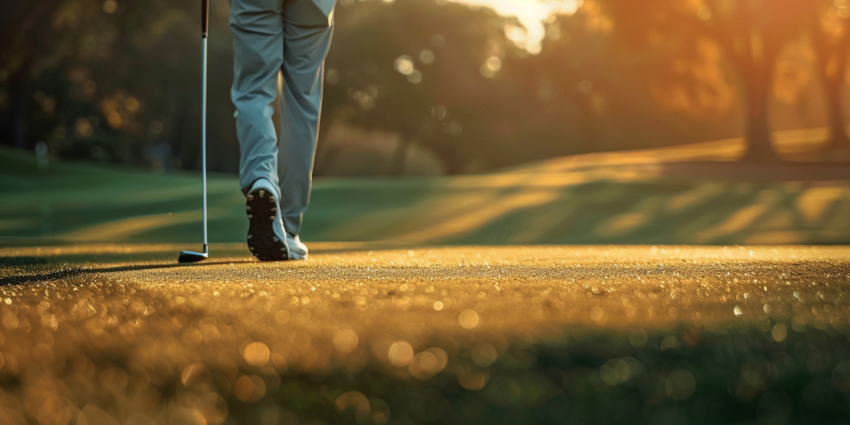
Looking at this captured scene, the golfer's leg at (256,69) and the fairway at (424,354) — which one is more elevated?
the golfer's leg at (256,69)

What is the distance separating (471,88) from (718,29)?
22.0 metres

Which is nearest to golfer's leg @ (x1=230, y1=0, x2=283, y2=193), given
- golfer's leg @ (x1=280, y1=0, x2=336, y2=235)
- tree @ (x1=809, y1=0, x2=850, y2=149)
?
golfer's leg @ (x1=280, y1=0, x2=336, y2=235)

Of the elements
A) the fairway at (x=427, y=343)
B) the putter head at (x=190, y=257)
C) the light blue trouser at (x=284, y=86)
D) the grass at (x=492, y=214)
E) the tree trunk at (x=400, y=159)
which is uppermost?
the light blue trouser at (x=284, y=86)

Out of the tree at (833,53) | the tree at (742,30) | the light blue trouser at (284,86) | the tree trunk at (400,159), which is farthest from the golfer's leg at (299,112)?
the tree trunk at (400,159)

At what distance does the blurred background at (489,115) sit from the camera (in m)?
10.4

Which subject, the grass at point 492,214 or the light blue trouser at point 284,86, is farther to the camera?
the grass at point 492,214

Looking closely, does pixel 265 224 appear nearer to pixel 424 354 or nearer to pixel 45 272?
pixel 45 272

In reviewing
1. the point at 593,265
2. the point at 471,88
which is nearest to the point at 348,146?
the point at 471,88

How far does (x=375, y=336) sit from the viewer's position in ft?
4.38

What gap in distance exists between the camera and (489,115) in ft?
139

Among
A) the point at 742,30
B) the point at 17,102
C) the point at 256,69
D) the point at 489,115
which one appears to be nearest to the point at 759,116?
the point at 742,30

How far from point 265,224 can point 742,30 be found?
1861 cm

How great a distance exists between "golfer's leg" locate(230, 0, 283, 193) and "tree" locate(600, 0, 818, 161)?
17.9m

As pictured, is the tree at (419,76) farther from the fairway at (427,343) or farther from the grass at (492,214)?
the fairway at (427,343)
